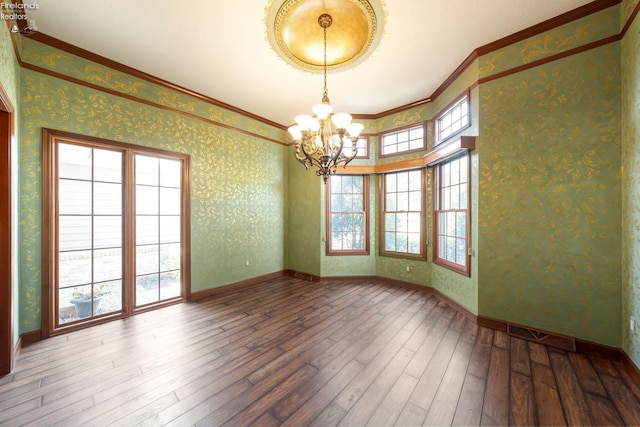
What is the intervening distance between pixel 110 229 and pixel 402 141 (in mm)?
4737

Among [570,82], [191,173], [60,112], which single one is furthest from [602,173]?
[60,112]

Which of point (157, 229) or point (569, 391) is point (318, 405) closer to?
point (569, 391)

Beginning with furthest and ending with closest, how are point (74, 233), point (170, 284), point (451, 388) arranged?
point (170, 284)
point (74, 233)
point (451, 388)

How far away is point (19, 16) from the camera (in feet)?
7.50

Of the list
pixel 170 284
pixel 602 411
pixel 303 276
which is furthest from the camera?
pixel 303 276

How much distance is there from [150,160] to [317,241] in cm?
307

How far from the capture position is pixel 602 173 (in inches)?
90.0

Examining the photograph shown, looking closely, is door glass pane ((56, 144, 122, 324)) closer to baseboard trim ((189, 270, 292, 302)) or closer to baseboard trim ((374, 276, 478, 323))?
baseboard trim ((189, 270, 292, 302))

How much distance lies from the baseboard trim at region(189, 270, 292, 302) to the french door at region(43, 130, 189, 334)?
8.0 inches

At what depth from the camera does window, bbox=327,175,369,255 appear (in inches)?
191

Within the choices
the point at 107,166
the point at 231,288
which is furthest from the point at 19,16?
the point at 231,288

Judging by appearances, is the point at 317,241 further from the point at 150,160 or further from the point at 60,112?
the point at 60,112

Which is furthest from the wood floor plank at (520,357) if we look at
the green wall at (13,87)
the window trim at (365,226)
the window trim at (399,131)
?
the green wall at (13,87)

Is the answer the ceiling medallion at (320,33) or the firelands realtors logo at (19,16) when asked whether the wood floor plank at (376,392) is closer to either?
the ceiling medallion at (320,33)
